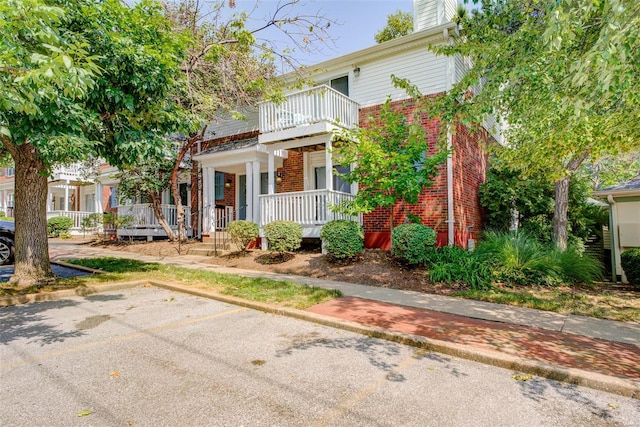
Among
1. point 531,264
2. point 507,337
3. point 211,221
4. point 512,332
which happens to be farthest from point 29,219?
point 531,264

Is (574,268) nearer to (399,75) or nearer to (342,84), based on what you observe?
(399,75)

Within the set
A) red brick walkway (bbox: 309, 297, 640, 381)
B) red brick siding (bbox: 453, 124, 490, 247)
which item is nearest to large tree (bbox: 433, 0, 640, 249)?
red brick siding (bbox: 453, 124, 490, 247)

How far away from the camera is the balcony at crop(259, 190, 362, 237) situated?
35.2 feet

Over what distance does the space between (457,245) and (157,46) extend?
869 centimetres

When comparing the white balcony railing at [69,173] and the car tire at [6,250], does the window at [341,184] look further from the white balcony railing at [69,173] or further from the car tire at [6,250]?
the white balcony railing at [69,173]

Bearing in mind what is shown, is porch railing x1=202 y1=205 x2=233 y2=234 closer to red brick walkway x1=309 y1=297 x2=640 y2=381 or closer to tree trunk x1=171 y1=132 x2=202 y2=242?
tree trunk x1=171 y1=132 x2=202 y2=242

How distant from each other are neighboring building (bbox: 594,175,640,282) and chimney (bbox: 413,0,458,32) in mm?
7082

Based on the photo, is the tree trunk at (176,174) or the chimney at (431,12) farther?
the tree trunk at (176,174)

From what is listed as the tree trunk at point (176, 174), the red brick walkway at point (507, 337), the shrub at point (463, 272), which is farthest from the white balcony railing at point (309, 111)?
the red brick walkway at point (507, 337)

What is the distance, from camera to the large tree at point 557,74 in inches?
150

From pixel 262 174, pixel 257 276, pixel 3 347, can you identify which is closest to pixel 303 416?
pixel 3 347

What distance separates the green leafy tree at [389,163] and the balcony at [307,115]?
59.6 inches

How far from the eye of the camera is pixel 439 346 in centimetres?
400

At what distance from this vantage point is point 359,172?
908 cm
